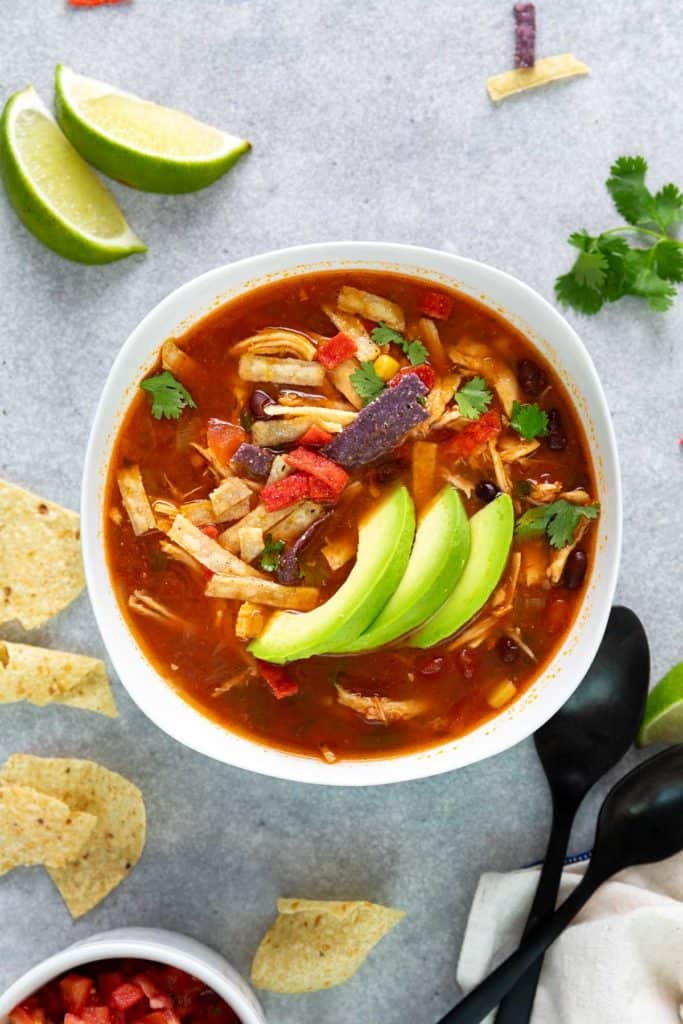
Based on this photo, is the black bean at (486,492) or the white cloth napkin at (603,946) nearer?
the black bean at (486,492)

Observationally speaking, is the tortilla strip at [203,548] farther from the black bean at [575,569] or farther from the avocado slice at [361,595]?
the black bean at [575,569]

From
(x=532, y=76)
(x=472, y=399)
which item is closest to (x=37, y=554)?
(x=472, y=399)

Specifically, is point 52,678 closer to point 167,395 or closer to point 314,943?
point 167,395

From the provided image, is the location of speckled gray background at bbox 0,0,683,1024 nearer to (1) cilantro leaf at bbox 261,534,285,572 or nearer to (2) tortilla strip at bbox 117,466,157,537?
(2) tortilla strip at bbox 117,466,157,537

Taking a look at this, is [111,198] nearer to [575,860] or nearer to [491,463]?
[491,463]

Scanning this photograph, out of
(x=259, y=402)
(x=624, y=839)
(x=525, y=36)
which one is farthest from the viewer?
(x=525, y=36)

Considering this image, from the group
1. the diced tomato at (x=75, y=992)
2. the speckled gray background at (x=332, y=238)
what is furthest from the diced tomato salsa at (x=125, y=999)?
the speckled gray background at (x=332, y=238)

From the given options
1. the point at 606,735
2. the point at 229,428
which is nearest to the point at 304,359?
the point at 229,428
